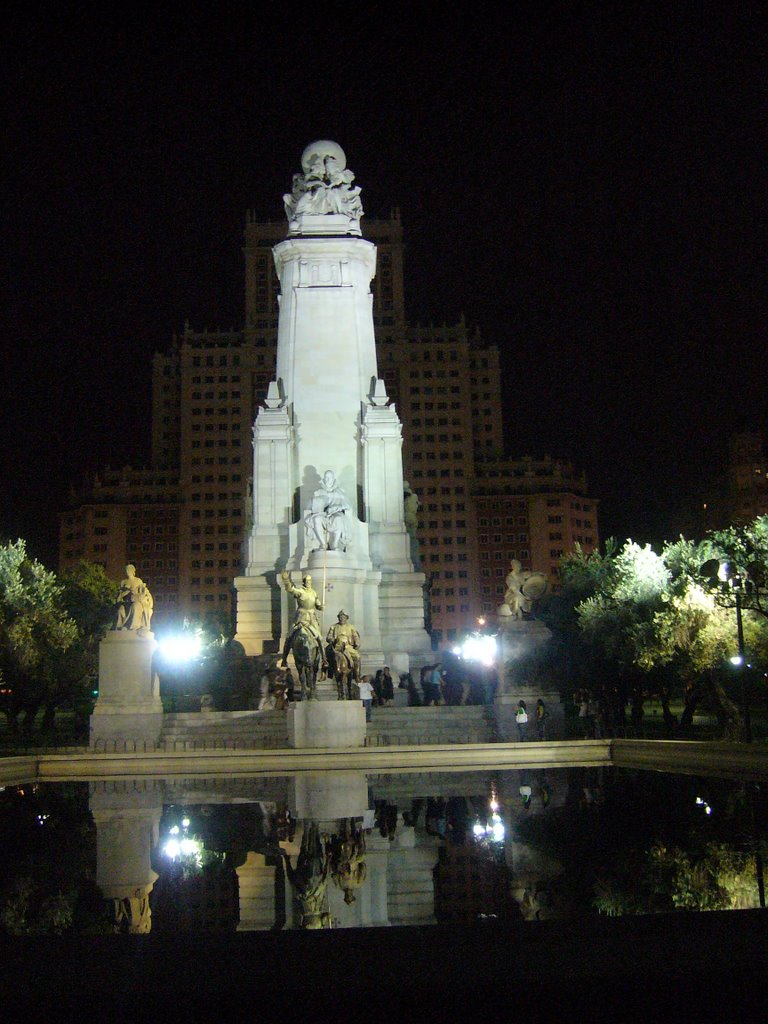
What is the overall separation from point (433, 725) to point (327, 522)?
11893 millimetres

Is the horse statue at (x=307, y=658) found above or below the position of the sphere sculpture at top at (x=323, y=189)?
below

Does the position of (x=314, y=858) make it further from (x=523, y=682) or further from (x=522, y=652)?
(x=522, y=652)

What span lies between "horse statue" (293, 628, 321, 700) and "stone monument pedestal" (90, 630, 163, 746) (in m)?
4.82

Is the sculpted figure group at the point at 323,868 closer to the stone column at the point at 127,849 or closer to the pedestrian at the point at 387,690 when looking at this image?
the stone column at the point at 127,849

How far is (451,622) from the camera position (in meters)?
146

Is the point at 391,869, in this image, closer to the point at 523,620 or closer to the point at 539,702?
the point at 539,702

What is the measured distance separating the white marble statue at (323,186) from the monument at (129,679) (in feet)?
73.6

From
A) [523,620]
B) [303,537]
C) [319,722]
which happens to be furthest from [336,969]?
[303,537]

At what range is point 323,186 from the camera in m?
49.6

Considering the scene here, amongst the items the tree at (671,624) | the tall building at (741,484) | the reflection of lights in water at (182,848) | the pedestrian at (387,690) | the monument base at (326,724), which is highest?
the tall building at (741,484)

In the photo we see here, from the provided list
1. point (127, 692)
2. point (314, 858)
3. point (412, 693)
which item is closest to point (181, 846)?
point (314, 858)

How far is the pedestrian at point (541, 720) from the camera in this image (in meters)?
32.4

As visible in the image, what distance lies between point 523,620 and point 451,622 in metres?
109

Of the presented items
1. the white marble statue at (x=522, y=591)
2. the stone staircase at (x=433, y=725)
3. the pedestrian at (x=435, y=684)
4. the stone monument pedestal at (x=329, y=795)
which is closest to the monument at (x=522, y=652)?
the white marble statue at (x=522, y=591)
